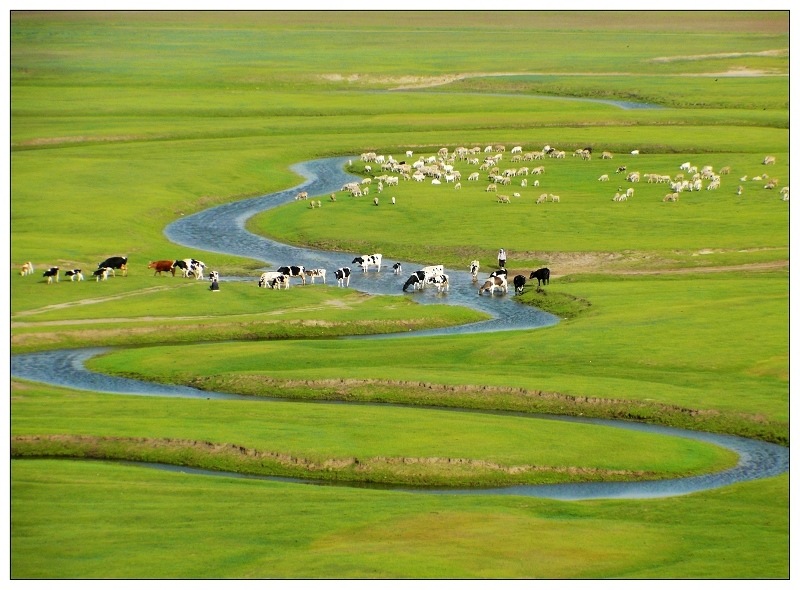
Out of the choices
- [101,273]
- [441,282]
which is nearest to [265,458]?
[441,282]

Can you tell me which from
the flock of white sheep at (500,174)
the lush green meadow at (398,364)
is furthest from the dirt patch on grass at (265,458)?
the flock of white sheep at (500,174)

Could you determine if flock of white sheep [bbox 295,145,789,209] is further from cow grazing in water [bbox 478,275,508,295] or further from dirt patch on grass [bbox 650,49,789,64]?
dirt patch on grass [bbox 650,49,789,64]

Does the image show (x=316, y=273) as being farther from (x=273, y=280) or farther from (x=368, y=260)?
(x=368, y=260)

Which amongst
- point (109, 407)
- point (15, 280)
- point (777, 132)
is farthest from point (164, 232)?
point (777, 132)

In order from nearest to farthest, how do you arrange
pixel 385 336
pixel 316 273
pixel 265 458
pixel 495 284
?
pixel 265 458 → pixel 385 336 → pixel 495 284 → pixel 316 273

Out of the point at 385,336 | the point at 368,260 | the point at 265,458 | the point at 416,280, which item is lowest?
the point at 265,458

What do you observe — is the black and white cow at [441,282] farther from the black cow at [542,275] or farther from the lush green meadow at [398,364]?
the black cow at [542,275]
